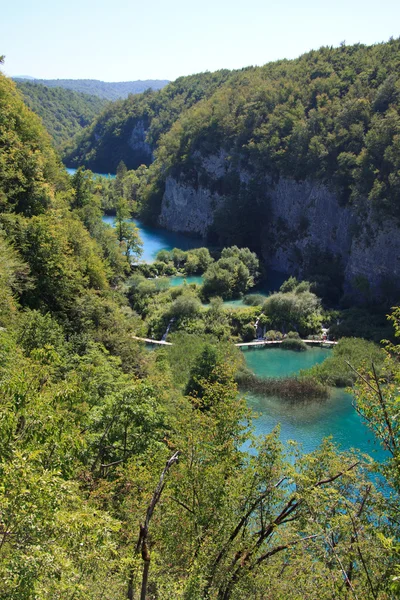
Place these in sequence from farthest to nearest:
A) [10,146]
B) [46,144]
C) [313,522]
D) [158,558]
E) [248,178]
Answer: [248,178] → [46,144] → [10,146] → [158,558] → [313,522]

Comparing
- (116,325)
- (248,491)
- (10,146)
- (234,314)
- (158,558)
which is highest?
(10,146)

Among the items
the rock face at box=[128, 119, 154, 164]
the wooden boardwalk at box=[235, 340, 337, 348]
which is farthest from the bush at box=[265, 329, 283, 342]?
the rock face at box=[128, 119, 154, 164]

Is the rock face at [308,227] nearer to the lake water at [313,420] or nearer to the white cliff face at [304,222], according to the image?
the white cliff face at [304,222]

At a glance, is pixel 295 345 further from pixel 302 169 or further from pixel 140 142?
pixel 140 142

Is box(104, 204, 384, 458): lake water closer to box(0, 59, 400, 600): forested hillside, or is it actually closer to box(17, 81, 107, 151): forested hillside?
box(0, 59, 400, 600): forested hillside

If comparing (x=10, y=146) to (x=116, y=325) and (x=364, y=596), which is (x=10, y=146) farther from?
(x=364, y=596)

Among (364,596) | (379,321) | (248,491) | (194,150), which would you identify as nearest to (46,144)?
(379,321)

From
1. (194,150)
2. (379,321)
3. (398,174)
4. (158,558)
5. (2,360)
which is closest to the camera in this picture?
(158,558)
